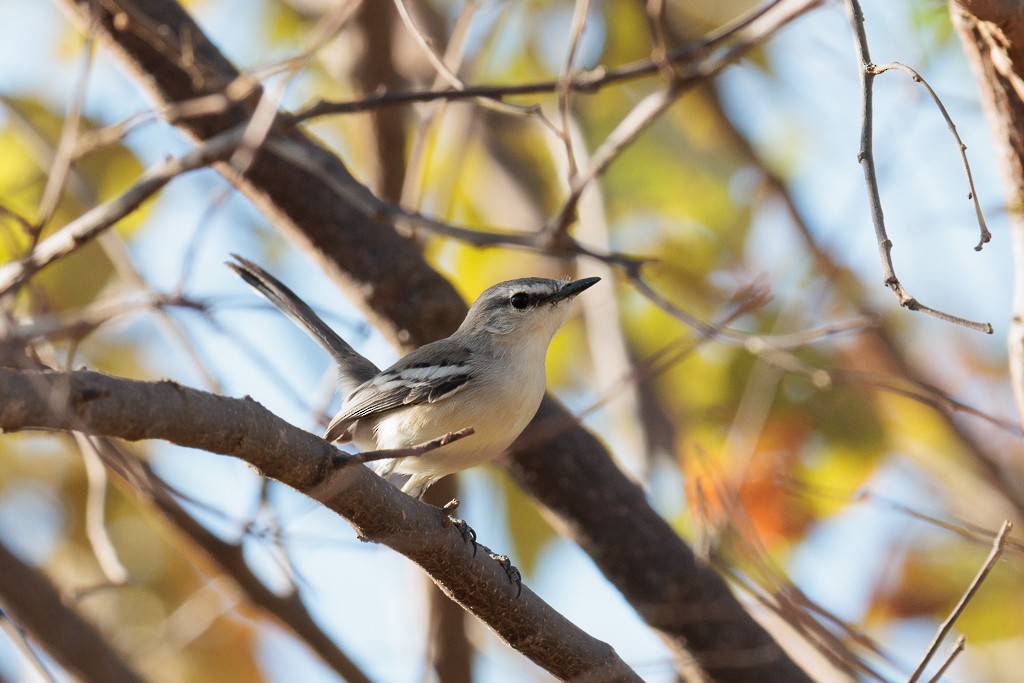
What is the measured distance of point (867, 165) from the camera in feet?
6.51

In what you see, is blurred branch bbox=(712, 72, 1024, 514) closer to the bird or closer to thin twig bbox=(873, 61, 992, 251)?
the bird

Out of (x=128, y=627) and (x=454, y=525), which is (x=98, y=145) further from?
(x=128, y=627)

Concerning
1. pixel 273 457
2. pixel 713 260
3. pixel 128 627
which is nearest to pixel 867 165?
pixel 273 457

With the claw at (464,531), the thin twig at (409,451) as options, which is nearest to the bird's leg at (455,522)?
the claw at (464,531)

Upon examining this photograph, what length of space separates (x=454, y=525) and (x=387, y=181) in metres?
2.28

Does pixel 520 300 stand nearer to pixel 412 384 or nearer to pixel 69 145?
pixel 412 384

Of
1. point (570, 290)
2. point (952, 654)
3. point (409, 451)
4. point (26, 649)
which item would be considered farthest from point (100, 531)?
point (952, 654)

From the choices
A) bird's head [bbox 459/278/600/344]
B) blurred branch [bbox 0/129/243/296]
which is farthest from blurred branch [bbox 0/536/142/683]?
bird's head [bbox 459/278/600/344]

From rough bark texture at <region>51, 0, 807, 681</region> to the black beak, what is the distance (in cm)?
41

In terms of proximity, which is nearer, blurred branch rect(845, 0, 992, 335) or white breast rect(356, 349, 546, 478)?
blurred branch rect(845, 0, 992, 335)

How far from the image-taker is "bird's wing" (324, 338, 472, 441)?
3816mm

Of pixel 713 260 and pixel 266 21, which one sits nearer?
pixel 713 260

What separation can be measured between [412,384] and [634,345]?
1.94 metres

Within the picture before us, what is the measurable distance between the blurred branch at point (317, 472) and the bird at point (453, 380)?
2.40ft
